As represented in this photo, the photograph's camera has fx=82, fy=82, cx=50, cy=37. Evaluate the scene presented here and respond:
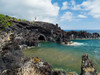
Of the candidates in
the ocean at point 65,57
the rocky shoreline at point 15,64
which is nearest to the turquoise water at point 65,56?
the ocean at point 65,57

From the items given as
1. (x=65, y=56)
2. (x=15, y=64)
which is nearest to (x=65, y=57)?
(x=65, y=56)

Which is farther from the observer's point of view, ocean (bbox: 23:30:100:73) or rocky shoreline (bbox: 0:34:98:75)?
ocean (bbox: 23:30:100:73)

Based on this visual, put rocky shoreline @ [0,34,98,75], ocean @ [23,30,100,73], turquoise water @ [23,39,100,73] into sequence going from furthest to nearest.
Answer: turquoise water @ [23,39,100,73]
ocean @ [23,30,100,73]
rocky shoreline @ [0,34,98,75]

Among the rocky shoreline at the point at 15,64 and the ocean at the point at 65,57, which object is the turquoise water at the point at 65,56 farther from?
the rocky shoreline at the point at 15,64

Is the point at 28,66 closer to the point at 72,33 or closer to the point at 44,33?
the point at 44,33

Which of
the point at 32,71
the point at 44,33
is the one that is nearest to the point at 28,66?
the point at 32,71

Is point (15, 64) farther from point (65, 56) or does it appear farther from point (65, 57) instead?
point (65, 56)

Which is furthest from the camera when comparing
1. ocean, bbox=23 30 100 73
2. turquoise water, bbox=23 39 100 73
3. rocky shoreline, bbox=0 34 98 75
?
turquoise water, bbox=23 39 100 73

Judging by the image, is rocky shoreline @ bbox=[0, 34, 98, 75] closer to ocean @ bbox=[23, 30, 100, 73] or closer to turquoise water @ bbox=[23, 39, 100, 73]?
ocean @ bbox=[23, 30, 100, 73]

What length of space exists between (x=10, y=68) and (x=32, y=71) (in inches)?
97.5

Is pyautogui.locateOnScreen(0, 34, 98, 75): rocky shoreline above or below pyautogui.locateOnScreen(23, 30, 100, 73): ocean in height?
above

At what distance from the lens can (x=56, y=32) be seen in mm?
111875

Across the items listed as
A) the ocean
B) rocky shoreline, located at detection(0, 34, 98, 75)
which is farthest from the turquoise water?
rocky shoreline, located at detection(0, 34, 98, 75)

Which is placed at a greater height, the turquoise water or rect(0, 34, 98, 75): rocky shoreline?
rect(0, 34, 98, 75): rocky shoreline
